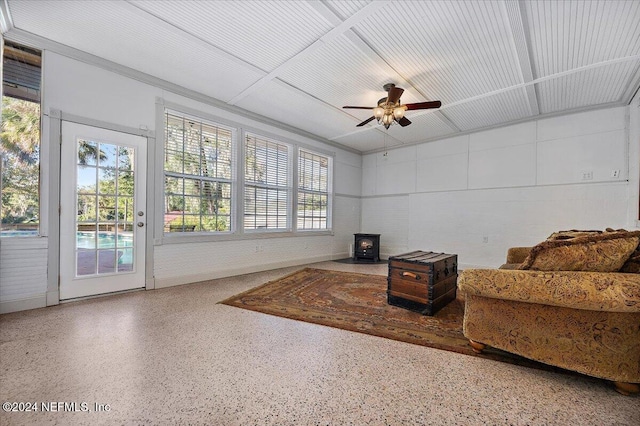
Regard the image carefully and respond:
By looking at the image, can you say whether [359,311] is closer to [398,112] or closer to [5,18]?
[398,112]

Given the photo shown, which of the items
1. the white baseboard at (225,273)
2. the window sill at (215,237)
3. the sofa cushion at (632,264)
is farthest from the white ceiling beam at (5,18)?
the sofa cushion at (632,264)

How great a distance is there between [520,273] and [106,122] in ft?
15.9

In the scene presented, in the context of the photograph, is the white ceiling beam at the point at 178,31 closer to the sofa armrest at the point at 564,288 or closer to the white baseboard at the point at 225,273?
the white baseboard at the point at 225,273

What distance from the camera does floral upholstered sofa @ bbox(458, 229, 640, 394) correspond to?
1.58 m

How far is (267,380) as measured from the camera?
67.4 inches

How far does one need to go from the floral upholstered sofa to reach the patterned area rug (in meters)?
0.28

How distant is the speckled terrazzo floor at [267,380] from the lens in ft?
4.62

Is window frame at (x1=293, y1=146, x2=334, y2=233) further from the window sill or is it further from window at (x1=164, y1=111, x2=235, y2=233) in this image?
window at (x1=164, y1=111, x2=235, y2=233)

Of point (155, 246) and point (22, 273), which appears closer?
point (22, 273)

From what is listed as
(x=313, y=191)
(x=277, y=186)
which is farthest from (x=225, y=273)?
(x=313, y=191)

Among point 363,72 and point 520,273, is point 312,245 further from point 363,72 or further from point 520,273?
point 520,273

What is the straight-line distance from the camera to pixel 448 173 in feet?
20.1

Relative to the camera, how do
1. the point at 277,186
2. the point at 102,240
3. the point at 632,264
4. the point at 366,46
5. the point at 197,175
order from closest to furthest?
the point at 632,264
the point at 366,46
the point at 102,240
the point at 197,175
the point at 277,186

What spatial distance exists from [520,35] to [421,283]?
2.89 meters
